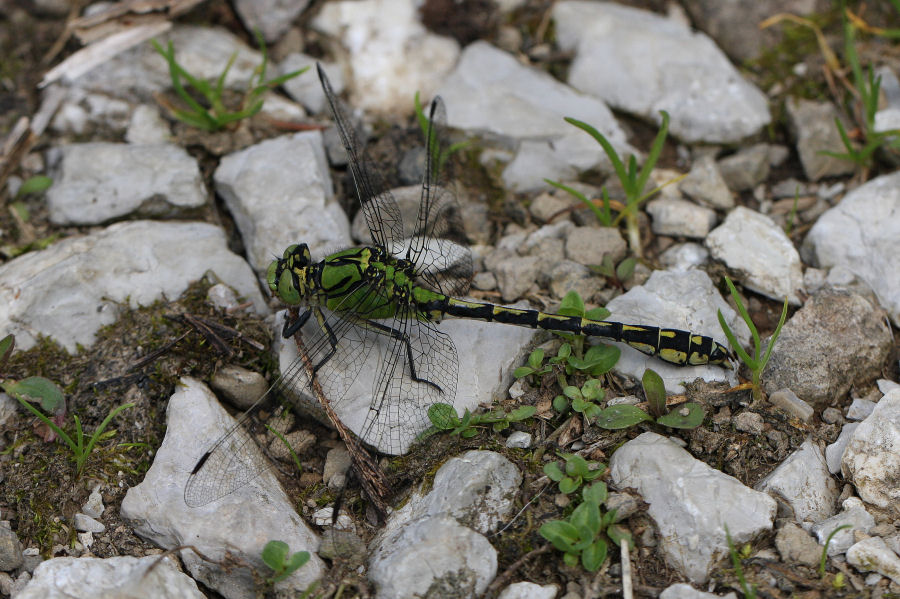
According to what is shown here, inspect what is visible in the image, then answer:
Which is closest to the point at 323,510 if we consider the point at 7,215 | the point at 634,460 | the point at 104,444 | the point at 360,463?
the point at 360,463

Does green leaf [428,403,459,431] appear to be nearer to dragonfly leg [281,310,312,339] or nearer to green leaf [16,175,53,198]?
dragonfly leg [281,310,312,339]

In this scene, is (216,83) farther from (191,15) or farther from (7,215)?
(7,215)

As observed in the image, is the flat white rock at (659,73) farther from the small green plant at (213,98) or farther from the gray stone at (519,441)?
the gray stone at (519,441)

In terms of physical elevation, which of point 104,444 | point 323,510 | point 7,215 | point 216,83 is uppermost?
point 216,83

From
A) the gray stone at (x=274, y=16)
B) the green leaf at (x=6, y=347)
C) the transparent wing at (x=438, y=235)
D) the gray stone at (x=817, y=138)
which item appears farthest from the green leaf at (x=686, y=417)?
the gray stone at (x=274, y=16)

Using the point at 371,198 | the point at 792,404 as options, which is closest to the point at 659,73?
the point at 371,198

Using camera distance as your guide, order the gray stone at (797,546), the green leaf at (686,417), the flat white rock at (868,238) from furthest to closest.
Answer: the flat white rock at (868,238) → the green leaf at (686,417) → the gray stone at (797,546)
